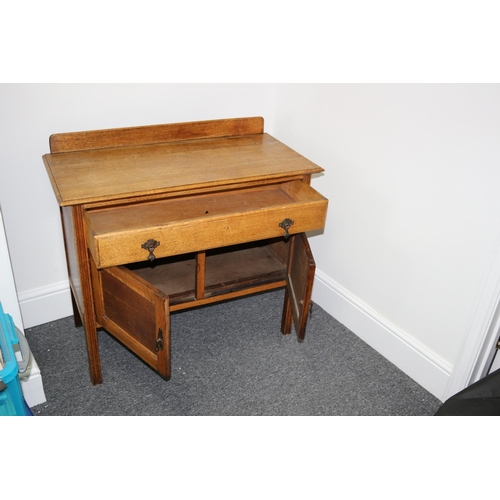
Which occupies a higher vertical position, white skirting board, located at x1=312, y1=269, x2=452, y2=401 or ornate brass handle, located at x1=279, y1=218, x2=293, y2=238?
ornate brass handle, located at x1=279, y1=218, x2=293, y2=238

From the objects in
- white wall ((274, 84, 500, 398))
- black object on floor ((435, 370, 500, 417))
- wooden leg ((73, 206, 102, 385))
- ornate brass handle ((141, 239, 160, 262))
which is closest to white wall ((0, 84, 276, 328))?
white wall ((274, 84, 500, 398))

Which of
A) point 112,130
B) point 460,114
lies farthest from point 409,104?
point 112,130

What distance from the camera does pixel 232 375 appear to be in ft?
5.71

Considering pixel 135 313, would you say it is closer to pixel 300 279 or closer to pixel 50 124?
pixel 300 279

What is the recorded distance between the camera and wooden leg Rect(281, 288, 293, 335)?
1.87m

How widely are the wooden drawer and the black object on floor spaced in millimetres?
630

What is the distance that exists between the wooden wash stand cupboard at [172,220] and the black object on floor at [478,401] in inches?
22.2

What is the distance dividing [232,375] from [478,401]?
84 centimetres

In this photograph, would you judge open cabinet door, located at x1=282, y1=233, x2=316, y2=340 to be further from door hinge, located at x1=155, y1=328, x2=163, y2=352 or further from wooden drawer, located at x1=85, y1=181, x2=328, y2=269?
door hinge, located at x1=155, y1=328, x2=163, y2=352

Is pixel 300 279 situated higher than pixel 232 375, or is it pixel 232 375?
pixel 300 279

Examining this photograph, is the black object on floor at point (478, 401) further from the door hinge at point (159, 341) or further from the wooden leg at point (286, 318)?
the wooden leg at point (286, 318)

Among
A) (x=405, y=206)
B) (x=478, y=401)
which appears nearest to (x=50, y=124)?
(x=405, y=206)

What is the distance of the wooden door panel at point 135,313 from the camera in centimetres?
139

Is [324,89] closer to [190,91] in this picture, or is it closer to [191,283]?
[190,91]
